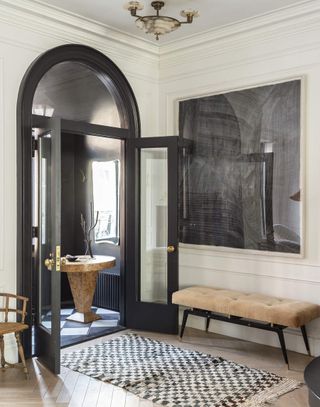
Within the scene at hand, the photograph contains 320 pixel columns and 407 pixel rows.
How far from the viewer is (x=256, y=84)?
15.3ft

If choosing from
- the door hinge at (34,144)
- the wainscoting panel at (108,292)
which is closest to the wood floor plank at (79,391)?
the door hinge at (34,144)

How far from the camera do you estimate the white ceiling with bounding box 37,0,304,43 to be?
4.17 metres

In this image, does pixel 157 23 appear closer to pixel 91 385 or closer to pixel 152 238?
pixel 152 238

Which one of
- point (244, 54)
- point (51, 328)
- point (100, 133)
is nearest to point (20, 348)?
point (51, 328)

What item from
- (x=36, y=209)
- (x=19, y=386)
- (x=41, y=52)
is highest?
(x=41, y=52)

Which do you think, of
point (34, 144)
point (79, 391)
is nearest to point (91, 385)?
point (79, 391)

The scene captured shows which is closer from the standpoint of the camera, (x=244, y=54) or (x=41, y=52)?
(x=41, y=52)

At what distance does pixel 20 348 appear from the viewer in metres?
3.83

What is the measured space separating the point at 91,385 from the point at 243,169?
100 inches

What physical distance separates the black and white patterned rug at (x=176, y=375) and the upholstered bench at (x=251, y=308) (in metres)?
0.42

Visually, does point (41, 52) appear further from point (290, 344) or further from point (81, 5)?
point (290, 344)

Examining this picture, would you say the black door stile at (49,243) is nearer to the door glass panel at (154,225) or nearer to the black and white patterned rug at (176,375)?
the black and white patterned rug at (176,375)

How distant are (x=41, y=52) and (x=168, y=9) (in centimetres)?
127

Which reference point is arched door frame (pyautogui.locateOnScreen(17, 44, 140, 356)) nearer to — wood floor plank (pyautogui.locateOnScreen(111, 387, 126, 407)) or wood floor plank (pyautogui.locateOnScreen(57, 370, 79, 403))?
wood floor plank (pyautogui.locateOnScreen(57, 370, 79, 403))
